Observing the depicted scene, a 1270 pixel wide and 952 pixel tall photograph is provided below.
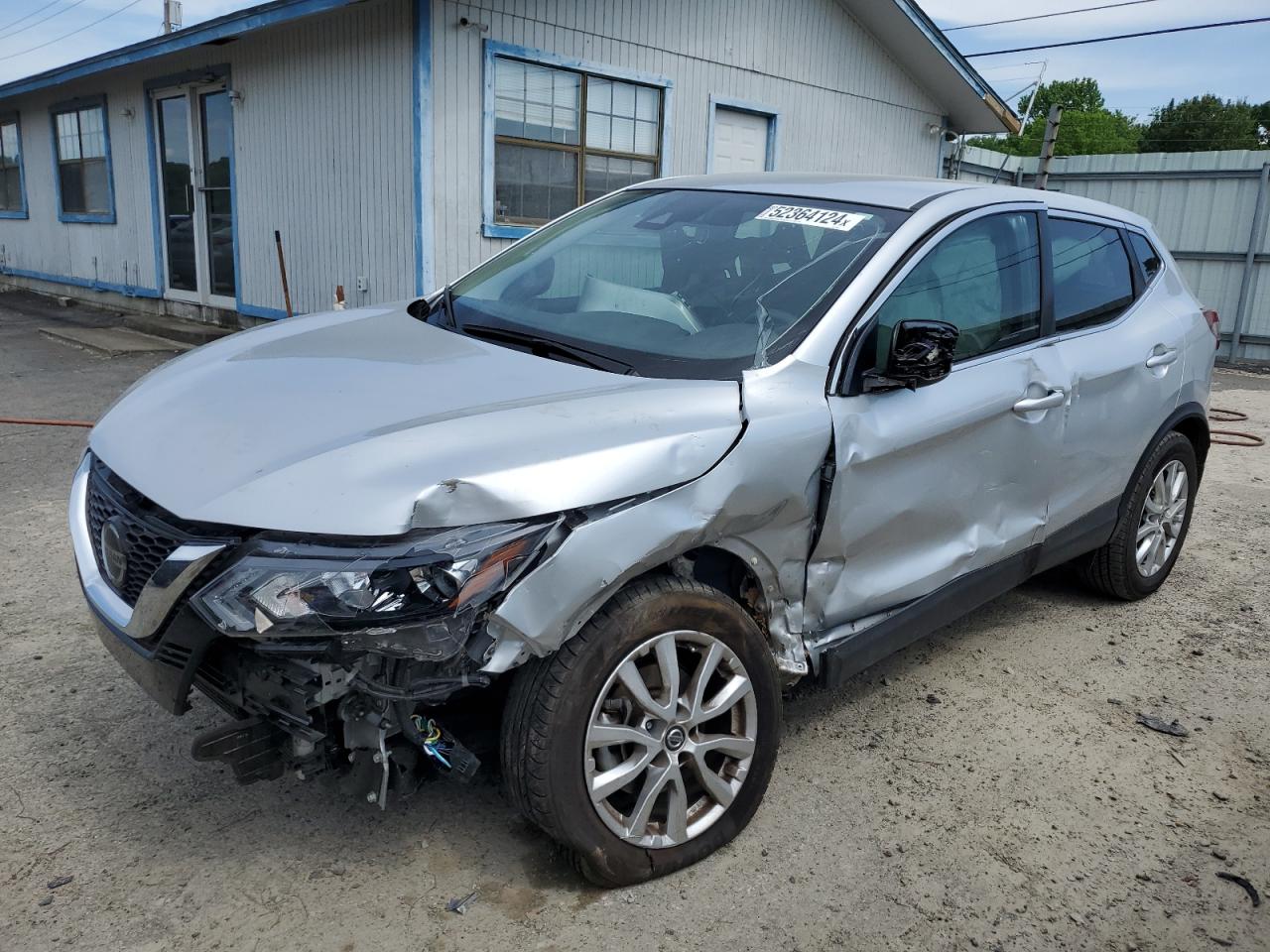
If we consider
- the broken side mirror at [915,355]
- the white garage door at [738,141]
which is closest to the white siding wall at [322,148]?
the white garage door at [738,141]

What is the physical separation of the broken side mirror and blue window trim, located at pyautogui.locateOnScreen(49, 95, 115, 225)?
13.7 m

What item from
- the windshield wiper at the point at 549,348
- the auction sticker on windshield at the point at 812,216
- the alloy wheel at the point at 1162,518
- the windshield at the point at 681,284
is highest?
Result: the auction sticker on windshield at the point at 812,216

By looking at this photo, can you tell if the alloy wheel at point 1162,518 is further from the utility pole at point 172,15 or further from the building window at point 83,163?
the utility pole at point 172,15

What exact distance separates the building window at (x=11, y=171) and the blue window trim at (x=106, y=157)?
5.39ft

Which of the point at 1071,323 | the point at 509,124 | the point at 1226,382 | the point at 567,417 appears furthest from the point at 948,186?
the point at 1226,382

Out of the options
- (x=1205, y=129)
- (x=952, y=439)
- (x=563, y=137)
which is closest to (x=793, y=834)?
(x=952, y=439)

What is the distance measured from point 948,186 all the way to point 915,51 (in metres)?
10.7

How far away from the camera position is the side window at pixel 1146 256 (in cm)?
445

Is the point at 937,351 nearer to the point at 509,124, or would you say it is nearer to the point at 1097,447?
the point at 1097,447

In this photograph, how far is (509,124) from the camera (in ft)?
31.4

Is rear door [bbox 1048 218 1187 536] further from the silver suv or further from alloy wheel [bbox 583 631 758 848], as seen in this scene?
alloy wheel [bbox 583 631 758 848]

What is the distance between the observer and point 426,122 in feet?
28.9

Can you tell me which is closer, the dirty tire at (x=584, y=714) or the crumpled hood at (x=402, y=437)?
the crumpled hood at (x=402, y=437)

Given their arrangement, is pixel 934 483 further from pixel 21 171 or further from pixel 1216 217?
pixel 21 171
